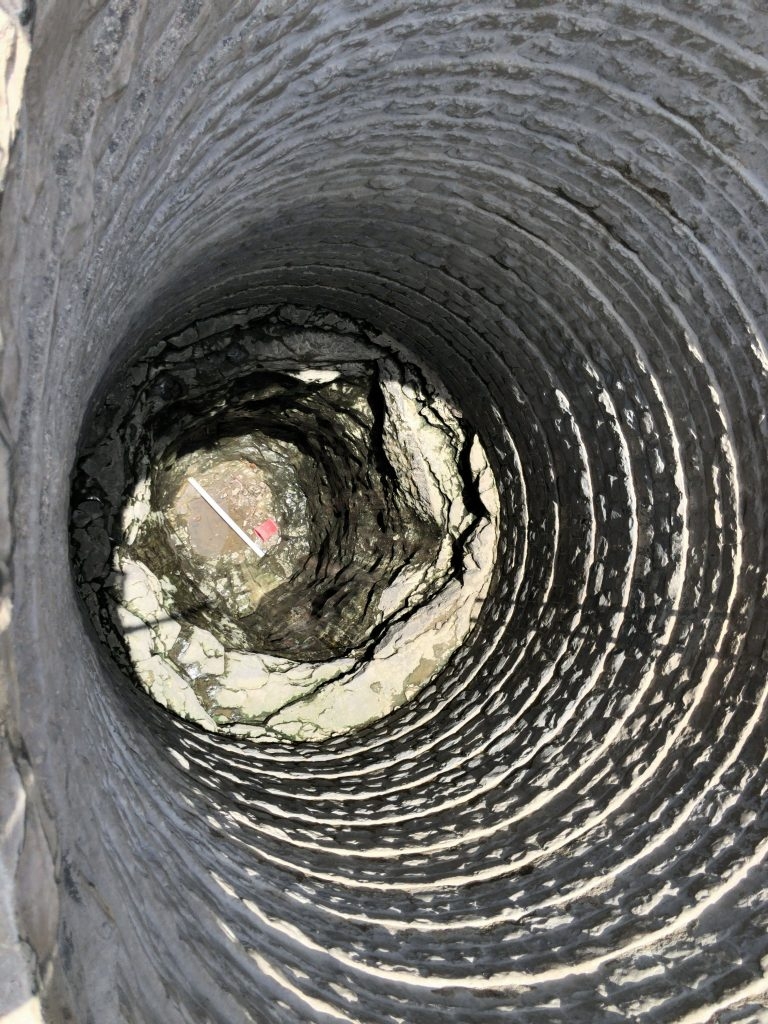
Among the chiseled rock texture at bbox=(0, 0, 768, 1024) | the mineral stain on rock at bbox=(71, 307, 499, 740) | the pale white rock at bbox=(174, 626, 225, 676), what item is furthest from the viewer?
the pale white rock at bbox=(174, 626, 225, 676)

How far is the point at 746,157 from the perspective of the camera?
7.02 ft

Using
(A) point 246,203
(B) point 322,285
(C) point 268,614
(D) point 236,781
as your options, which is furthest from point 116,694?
(C) point 268,614

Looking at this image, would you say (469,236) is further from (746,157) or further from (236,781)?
(236,781)

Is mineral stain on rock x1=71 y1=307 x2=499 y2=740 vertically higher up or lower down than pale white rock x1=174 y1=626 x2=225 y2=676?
higher up

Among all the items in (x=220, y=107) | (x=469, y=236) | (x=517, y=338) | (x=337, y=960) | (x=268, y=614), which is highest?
(x=469, y=236)

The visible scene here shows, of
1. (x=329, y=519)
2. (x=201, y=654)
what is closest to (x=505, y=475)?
(x=329, y=519)

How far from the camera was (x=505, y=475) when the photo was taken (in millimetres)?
3438

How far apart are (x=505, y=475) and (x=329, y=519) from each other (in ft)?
4.89

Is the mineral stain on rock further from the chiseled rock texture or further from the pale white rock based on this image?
the chiseled rock texture

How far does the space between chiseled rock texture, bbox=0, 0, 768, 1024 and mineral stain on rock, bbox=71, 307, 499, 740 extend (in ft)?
0.60

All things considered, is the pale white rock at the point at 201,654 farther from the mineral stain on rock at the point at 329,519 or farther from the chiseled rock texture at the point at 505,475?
the chiseled rock texture at the point at 505,475

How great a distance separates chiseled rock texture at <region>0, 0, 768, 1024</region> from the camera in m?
1.22

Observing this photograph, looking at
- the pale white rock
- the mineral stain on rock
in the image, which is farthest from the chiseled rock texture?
the pale white rock

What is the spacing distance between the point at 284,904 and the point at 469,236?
2188mm
